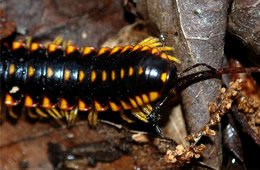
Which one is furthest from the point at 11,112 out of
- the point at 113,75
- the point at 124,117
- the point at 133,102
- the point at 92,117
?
the point at 133,102

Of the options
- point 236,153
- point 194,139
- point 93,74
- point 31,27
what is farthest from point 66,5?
point 236,153

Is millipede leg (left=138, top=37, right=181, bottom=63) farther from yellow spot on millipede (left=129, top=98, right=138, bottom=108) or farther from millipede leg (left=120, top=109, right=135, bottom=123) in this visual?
millipede leg (left=120, top=109, right=135, bottom=123)

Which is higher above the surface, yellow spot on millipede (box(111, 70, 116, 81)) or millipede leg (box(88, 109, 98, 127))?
yellow spot on millipede (box(111, 70, 116, 81))

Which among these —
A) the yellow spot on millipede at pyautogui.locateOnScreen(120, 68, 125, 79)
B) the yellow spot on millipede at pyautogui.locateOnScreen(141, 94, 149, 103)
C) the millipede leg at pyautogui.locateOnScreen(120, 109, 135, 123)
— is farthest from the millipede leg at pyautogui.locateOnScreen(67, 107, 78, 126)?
the yellow spot on millipede at pyautogui.locateOnScreen(141, 94, 149, 103)

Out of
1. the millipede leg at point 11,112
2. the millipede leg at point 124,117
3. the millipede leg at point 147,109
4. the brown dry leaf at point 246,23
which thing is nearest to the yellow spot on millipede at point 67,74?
the millipede leg at point 124,117

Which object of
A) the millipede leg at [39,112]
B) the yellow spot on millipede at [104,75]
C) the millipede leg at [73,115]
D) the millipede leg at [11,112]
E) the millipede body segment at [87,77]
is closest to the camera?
the millipede body segment at [87,77]

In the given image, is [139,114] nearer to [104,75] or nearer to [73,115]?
[104,75]

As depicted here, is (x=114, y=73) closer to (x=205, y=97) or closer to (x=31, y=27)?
(x=205, y=97)

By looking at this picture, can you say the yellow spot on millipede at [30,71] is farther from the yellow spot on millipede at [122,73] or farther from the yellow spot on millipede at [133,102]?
the yellow spot on millipede at [133,102]
